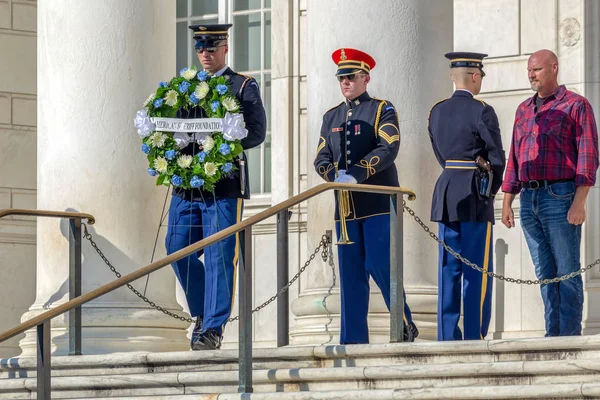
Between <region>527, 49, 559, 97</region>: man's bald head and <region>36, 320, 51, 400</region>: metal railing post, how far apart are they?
357 centimetres

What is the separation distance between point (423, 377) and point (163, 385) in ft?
6.32

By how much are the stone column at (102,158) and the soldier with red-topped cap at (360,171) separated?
7.25 feet

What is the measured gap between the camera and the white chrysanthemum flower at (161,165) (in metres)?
13.0

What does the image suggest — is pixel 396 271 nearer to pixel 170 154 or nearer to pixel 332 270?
pixel 332 270

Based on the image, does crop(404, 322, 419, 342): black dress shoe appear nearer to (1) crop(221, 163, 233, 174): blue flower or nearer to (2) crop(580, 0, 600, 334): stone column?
(1) crop(221, 163, 233, 174): blue flower

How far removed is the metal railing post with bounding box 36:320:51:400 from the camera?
11.6 metres

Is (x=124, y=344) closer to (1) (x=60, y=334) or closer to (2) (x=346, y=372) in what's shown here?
(1) (x=60, y=334)

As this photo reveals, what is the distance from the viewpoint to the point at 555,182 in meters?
12.3

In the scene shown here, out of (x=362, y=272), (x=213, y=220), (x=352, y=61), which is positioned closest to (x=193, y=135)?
(x=213, y=220)

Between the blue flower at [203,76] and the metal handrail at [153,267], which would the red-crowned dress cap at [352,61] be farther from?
the metal handrail at [153,267]

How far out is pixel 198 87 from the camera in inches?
512

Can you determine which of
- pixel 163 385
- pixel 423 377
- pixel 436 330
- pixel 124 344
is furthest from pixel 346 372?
pixel 124 344

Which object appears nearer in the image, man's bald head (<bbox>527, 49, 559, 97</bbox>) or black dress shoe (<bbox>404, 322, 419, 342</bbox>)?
black dress shoe (<bbox>404, 322, 419, 342</bbox>)

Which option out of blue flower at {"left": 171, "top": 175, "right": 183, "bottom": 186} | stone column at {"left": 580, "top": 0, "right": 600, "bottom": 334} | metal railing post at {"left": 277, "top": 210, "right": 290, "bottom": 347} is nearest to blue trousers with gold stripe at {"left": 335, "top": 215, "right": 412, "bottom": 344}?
metal railing post at {"left": 277, "top": 210, "right": 290, "bottom": 347}
